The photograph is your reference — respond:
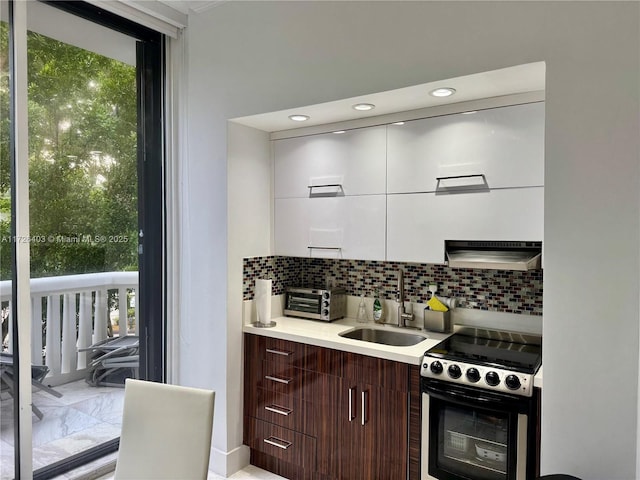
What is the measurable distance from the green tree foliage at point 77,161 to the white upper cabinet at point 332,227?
962mm

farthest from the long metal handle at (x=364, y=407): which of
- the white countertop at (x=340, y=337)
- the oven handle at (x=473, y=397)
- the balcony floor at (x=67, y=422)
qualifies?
the balcony floor at (x=67, y=422)

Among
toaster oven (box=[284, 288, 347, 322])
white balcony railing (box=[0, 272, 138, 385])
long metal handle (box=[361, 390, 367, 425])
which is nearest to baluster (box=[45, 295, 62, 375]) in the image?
white balcony railing (box=[0, 272, 138, 385])

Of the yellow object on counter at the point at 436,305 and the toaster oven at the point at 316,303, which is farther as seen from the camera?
the toaster oven at the point at 316,303

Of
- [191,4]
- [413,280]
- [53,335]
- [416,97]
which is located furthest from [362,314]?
[191,4]

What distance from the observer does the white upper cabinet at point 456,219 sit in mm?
2092

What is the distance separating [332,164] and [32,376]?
2012 millimetres

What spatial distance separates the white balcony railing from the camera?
91.4 inches

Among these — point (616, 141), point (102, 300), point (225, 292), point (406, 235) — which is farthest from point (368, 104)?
point (102, 300)

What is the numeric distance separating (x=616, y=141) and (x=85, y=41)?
2691 mm

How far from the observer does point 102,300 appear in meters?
2.62

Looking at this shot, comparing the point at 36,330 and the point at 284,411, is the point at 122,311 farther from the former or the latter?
the point at 284,411

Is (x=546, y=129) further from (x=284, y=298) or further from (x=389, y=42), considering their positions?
(x=284, y=298)

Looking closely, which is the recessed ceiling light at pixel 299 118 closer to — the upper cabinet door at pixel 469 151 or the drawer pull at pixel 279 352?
the upper cabinet door at pixel 469 151

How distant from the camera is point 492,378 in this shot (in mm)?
1967
